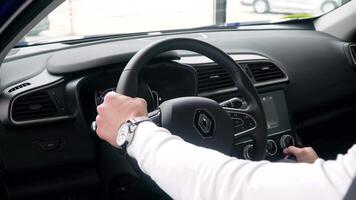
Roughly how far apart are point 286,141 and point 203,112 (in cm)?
90

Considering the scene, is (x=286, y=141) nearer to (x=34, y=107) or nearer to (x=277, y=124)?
(x=277, y=124)

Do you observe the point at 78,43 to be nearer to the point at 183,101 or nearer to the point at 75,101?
the point at 75,101

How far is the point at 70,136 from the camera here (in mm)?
1808

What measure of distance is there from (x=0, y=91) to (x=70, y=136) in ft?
0.95

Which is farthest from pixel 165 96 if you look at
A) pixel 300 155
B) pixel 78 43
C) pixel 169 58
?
pixel 78 43

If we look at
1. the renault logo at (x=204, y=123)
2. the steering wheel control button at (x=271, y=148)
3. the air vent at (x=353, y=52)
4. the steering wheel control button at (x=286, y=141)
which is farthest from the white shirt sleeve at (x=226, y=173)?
the air vent at (x=353, y=52)

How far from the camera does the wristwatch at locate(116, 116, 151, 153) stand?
117 cm

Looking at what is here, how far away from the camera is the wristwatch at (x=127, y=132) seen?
3.83ft

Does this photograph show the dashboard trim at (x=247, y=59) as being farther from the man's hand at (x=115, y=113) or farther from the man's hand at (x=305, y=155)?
the man's hand at (x=115, y=113)

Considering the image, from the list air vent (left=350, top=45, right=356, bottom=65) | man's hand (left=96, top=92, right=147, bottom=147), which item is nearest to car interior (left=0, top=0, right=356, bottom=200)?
man's hand (left=96, top=92, right=147, bottom=147)

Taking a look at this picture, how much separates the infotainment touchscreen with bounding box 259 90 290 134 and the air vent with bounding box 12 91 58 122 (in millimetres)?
980

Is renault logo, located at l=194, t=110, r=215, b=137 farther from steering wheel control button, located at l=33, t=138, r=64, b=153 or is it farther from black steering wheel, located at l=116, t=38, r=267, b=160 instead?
steering wheel control button, located at l=33, t=138, r=64, b=153

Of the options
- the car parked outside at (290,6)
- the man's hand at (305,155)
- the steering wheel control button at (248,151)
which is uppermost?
the car parked outside at (290,6)

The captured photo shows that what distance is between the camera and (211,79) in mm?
2049
